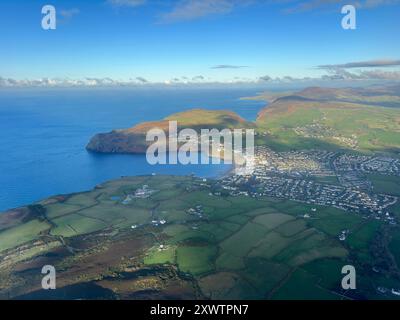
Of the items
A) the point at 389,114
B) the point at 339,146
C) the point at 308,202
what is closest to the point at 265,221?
the point at 308,202

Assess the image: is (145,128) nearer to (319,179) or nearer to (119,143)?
(119,143)

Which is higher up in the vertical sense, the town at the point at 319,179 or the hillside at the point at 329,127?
the hillside at the point at 329,127

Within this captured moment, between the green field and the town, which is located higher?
the town

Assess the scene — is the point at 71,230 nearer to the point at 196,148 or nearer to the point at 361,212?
the point at 361,212

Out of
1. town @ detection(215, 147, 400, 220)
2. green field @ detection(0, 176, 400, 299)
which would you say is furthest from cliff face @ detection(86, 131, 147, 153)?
green field @ detection(0, 176, 400, 299)

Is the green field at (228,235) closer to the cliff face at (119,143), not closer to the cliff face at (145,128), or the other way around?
the cliff face at (119,143)

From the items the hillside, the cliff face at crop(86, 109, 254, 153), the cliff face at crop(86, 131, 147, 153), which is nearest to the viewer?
the hillside

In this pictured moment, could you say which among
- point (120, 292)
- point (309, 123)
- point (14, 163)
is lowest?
point (120, 292)

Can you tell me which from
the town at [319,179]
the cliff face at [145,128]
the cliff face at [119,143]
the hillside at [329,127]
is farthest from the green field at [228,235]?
the hillside at [329,127]

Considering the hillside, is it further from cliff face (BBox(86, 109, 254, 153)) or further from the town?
cliff face (BBox(86, 109, 254, 153))
